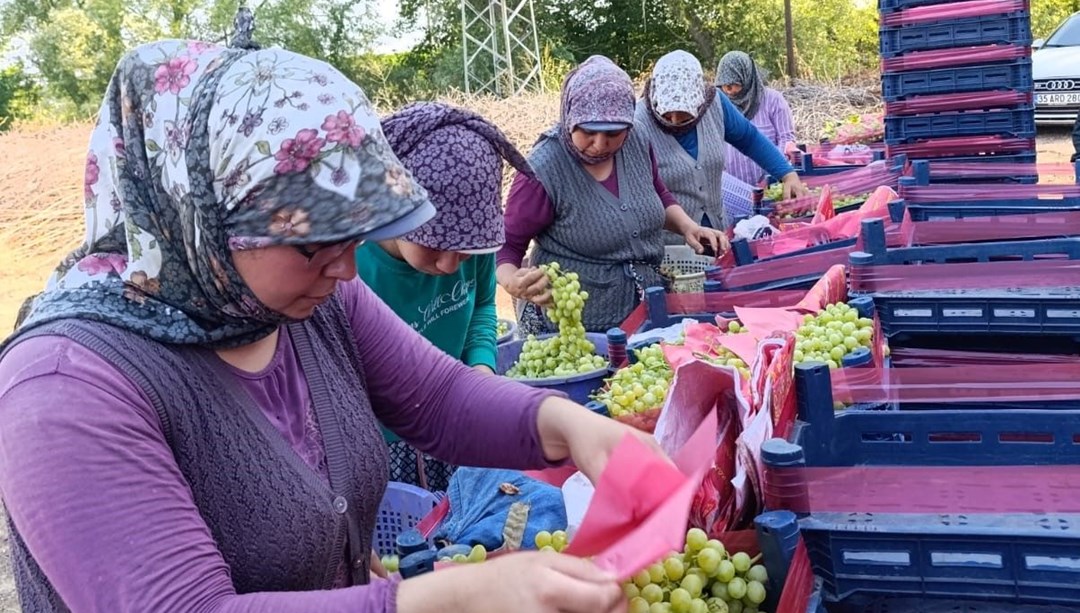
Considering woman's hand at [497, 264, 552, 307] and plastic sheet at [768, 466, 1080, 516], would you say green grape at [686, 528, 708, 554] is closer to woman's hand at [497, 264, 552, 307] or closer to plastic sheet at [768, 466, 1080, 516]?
plastic sheet at [768, 466, 1080, 516]

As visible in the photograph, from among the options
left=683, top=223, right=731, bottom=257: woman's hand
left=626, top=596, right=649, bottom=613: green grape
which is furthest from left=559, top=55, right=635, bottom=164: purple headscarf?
left=626, top=596, right=649, bottom=613: green grape

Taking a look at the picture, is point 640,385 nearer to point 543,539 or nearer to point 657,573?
point 543,539

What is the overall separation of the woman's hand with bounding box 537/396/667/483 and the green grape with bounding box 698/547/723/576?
0.18m

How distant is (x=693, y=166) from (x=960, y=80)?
1864mm

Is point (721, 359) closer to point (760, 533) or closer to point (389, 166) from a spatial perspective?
point (760, 533)

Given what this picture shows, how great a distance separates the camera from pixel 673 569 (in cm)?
137

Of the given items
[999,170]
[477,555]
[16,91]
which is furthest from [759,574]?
[16,91]

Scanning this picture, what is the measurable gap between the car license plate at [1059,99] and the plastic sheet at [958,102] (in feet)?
28.0

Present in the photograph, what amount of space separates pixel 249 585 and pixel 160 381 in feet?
0.99

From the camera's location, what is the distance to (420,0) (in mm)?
25453

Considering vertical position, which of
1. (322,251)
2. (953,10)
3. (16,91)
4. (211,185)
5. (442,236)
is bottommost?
(442,236)

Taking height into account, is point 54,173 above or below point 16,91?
below

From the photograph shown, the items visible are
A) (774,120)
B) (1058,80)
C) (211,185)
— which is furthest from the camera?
(1058,80)

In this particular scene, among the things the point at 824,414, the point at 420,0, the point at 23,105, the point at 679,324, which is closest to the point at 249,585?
the point at 824,414
